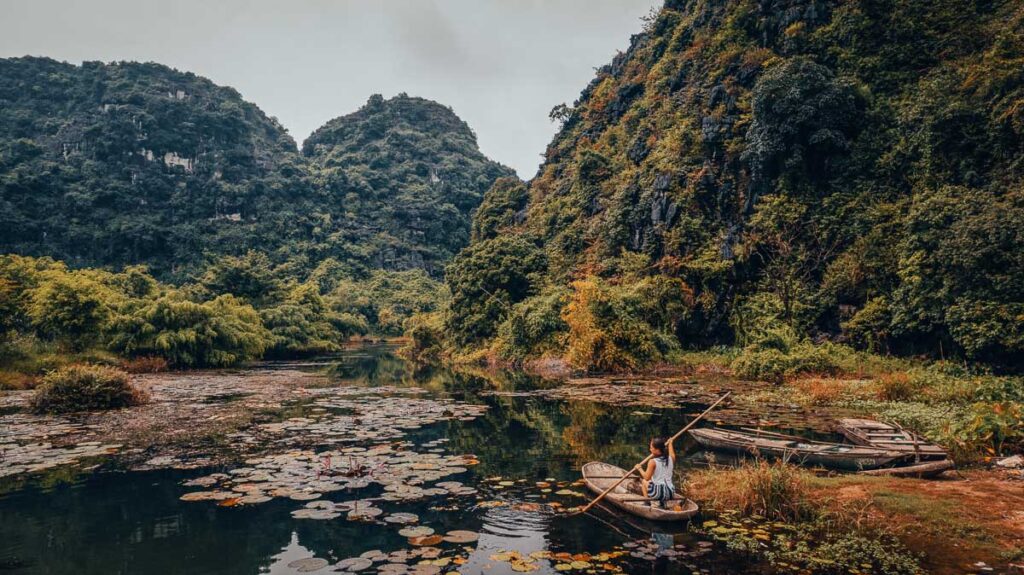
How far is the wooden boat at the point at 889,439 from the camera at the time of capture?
9211mm

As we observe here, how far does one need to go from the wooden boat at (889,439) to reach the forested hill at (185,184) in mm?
80066

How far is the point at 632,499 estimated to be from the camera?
24.8 ft

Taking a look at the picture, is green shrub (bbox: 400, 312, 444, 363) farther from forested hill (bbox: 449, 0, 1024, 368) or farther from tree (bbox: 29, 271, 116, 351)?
tree (bbox: 29, 271, 116, 351)

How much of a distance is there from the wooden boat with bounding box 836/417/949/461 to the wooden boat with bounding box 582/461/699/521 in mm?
5066

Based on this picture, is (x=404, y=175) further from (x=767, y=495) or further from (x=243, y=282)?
(x=767, y=495)

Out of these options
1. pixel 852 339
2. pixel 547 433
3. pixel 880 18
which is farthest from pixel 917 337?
pixel 880 18

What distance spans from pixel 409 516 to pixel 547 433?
22.8ft

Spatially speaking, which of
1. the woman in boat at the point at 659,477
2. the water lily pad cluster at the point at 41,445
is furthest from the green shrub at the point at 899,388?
the water lily pad cluster at the point at 41,445

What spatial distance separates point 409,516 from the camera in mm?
7234

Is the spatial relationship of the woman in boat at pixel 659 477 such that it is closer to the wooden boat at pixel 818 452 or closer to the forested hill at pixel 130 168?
the wooden boat at pixel 818 452

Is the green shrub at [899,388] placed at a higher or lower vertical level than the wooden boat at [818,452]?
higher

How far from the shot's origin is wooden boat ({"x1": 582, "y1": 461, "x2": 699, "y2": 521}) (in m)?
7.11

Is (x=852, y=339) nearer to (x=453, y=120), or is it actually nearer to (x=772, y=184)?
(x=772, y=184)

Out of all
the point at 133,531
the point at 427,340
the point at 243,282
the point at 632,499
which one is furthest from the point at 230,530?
the point at 243,282
